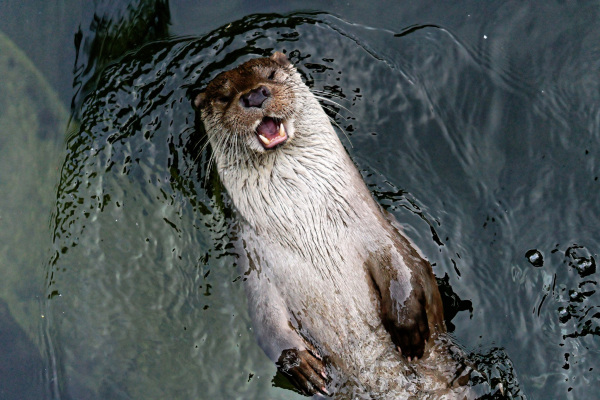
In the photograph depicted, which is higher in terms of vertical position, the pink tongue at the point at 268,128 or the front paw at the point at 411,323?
the pink tongue at the point at 268,128

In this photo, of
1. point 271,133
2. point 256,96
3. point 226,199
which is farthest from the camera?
point 226,199

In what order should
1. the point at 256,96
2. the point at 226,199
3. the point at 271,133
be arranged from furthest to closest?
the point at 226,199 < the point at 271,133 < the point at 256,96

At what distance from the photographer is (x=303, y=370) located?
3.67 meters

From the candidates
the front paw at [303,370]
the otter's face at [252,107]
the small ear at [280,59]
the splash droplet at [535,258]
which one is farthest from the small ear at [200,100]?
the splash droplet at [535,258]

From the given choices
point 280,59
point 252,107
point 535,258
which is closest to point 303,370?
point 252,107

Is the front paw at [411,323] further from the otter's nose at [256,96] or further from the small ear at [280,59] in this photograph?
the small ear at [280,59]

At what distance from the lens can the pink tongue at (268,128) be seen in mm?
3742

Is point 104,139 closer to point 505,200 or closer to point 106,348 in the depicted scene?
point 106,348

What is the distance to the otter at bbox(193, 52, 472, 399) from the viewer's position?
145 inches

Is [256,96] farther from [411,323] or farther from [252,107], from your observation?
[411,323]

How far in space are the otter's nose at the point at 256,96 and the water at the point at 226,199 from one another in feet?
2.25

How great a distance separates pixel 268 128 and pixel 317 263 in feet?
2.46

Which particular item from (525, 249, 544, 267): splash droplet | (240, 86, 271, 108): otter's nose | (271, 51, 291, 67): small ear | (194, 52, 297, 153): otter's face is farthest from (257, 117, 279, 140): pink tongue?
(525, 249, 544, 267): splash droplet

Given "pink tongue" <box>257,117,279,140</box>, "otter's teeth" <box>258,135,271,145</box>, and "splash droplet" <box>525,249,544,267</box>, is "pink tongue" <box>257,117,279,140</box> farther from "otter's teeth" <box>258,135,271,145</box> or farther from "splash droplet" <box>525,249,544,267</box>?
"splash droplet" <box>525,249,544,267</box>
